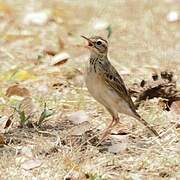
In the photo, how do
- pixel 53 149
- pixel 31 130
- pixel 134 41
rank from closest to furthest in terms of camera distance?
pixel 53 149, pixel 31 130, pixel 134 41

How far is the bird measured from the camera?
7004mm

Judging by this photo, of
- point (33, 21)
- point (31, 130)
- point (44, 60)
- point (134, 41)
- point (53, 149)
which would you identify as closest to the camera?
point (53, 149)

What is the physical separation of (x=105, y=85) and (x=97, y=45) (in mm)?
361

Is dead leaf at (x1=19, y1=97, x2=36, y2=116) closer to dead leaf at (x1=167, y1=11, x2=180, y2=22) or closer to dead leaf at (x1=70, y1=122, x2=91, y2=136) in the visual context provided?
dead leaf at (x1=70, y1=122, x2=91, y2=136)

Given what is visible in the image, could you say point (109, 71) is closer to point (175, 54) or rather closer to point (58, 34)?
point (175, 54)

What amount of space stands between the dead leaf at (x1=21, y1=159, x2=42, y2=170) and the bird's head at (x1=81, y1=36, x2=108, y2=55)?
44.7 inches

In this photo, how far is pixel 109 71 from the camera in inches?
279

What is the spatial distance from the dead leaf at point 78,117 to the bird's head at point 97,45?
2.52 feet

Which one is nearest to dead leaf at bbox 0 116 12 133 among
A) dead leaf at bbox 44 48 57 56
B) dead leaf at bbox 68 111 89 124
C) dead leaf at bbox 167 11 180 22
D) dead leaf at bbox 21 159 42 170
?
dead leaf at bbox 68 111 89 124

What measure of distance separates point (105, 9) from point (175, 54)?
2.13 metres

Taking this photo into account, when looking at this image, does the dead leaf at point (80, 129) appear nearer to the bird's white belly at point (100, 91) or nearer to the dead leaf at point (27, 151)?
the bird's white belly at point (100, 91)

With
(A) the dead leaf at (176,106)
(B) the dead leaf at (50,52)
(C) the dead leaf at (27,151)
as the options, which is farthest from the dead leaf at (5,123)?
(B) the dead leaf at (50,52)

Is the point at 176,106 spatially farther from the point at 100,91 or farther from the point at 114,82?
the point at 100,91

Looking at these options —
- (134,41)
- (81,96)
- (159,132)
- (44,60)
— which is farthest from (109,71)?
(134,41)
